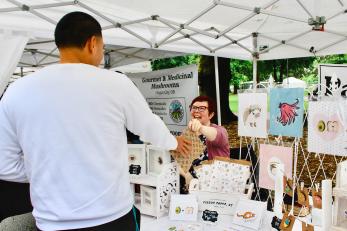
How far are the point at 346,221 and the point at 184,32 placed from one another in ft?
7.55

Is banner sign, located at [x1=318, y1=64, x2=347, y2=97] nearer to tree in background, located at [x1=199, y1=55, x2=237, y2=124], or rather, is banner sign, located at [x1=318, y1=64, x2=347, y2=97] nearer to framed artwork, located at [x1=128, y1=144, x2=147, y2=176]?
framed artwork, located at [x1=128, y1=144, x2=147, y2=176]

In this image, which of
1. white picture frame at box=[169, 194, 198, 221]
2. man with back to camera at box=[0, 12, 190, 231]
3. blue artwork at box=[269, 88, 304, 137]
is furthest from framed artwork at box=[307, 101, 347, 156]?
man with back to camera at box=[0, 12, 190, 231]

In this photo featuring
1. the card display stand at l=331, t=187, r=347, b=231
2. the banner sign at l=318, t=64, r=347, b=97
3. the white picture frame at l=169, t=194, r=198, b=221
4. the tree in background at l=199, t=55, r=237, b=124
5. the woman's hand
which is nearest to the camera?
the card display stand at l=331, t=187, r=347, b=231

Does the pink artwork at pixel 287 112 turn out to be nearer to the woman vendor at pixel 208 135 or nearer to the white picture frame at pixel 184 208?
the woman vendor at pixel 208 135

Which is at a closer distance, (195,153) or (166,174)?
(195,153)

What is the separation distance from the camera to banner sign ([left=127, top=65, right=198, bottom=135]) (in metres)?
3.72

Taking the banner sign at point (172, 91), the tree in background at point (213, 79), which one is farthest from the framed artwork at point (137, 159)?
the tree in background at point (213, 79)

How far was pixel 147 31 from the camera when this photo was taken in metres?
3.12

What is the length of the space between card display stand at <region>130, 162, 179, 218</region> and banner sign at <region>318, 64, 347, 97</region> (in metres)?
1.23

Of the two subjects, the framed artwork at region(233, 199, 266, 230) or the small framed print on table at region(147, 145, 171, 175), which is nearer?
the framed artwork at region(233, 199, 266, 230)

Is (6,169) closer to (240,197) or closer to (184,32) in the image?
(240,197)

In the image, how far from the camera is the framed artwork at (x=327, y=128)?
6.91 ft

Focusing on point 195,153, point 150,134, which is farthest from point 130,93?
point 195,153

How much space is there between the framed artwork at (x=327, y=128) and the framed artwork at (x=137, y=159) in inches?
42.0
